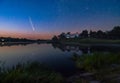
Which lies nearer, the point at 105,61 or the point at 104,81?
the point at 104,81

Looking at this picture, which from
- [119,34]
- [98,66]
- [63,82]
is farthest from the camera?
[119,34]

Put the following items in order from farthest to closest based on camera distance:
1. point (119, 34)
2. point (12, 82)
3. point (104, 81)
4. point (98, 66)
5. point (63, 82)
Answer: point (119, 34)
point (98, 66)
point (63, 82)
point (104, 81)
point (12, 82)

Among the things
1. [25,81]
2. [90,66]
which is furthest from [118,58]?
[25,81]

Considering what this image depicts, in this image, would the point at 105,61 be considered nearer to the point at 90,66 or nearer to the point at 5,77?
the point at 90,66

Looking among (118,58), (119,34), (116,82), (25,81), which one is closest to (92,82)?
(116,82)

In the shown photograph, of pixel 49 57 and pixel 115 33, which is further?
pixel 115 33

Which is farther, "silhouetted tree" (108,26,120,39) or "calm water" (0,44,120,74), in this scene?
"silhouetted tree" (108,26,120,39)

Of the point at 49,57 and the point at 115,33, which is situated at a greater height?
the point at 115,33

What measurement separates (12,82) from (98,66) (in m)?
12.3

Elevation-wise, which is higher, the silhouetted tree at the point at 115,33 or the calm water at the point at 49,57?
the silhouetted tree at the point at 115,33

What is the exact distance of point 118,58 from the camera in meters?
26.3

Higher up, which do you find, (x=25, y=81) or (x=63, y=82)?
(x=25, y=81)

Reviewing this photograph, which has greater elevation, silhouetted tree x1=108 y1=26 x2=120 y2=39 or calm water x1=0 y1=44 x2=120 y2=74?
silhouetted tree x1=108 y1=26 x2=120 y2=39

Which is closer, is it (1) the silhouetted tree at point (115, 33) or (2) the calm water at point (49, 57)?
(2) the calm water at point (49, 57)
